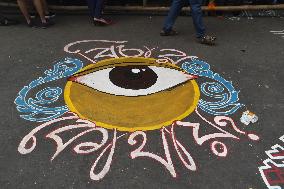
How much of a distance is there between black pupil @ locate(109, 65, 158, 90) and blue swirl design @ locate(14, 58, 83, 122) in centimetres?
65

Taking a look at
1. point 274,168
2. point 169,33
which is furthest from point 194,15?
point 274,168

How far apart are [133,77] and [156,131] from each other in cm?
112

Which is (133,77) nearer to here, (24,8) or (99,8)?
(99,8)

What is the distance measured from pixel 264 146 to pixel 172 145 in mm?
993

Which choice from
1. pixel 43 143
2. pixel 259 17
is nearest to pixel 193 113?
pixel 43 143

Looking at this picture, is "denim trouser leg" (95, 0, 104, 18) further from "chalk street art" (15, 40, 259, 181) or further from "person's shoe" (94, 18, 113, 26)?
"chalk street art" (15, 40, 259, 181)

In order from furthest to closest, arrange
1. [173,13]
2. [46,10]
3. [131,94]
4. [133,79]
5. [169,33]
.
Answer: [46,10] → [169,33] → [173,13] → [133,79] → [131,94]

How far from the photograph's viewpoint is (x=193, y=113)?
12.8 ft

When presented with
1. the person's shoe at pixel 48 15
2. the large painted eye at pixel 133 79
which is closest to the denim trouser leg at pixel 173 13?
the large painted eye at pixel 133 79

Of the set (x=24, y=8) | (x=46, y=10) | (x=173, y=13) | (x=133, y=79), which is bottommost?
(x=133, y=79)

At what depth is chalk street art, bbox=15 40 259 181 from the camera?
343cm

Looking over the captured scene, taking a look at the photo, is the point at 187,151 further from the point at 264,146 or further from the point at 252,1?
the point at 252,1

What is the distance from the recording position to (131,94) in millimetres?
4145

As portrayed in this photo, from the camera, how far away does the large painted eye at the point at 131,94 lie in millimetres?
3779
